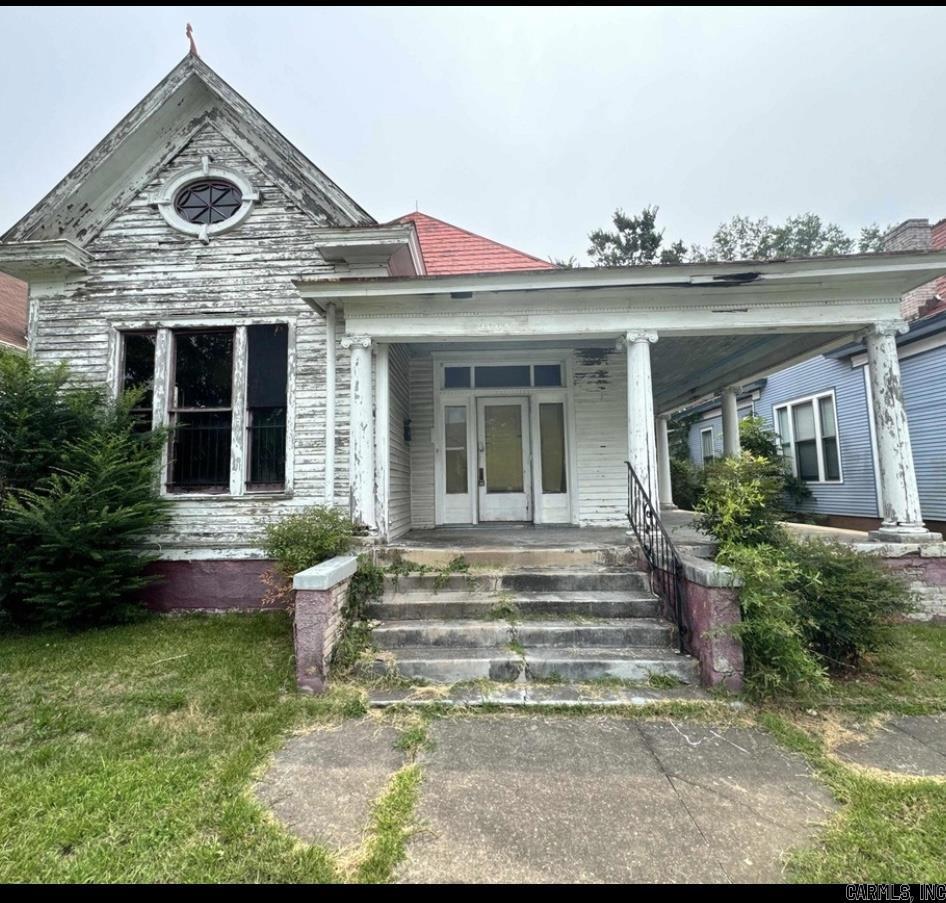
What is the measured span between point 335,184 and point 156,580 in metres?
5.48

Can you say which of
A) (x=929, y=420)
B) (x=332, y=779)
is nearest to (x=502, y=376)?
(x=332, y=779)

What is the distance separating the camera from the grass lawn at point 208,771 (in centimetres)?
197

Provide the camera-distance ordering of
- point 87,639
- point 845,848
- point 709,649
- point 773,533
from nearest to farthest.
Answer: point 845,848 → point 709,649 → point 773,533 → point 87,639

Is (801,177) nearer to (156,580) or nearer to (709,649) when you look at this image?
(709,649)

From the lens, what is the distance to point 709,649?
139 inches

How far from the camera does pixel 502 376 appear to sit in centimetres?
770

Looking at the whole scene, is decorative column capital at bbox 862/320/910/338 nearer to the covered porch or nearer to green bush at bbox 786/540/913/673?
the covered porch

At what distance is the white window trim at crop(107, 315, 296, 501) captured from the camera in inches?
241

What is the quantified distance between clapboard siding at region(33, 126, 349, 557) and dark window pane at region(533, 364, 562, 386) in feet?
9.99

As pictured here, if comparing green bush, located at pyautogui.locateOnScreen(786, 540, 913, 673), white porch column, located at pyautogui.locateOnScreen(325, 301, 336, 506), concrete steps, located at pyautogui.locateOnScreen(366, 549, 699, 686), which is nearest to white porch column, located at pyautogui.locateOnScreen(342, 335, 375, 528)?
concrete steps, located at pyautogui.locateOnScreen(366, 549, 699, 686)

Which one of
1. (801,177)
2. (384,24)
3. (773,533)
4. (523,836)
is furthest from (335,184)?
(801,177)

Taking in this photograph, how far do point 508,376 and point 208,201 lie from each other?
4.86 m

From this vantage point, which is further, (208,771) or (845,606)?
(845,606)

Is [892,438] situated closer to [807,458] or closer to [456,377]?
[456,377]
